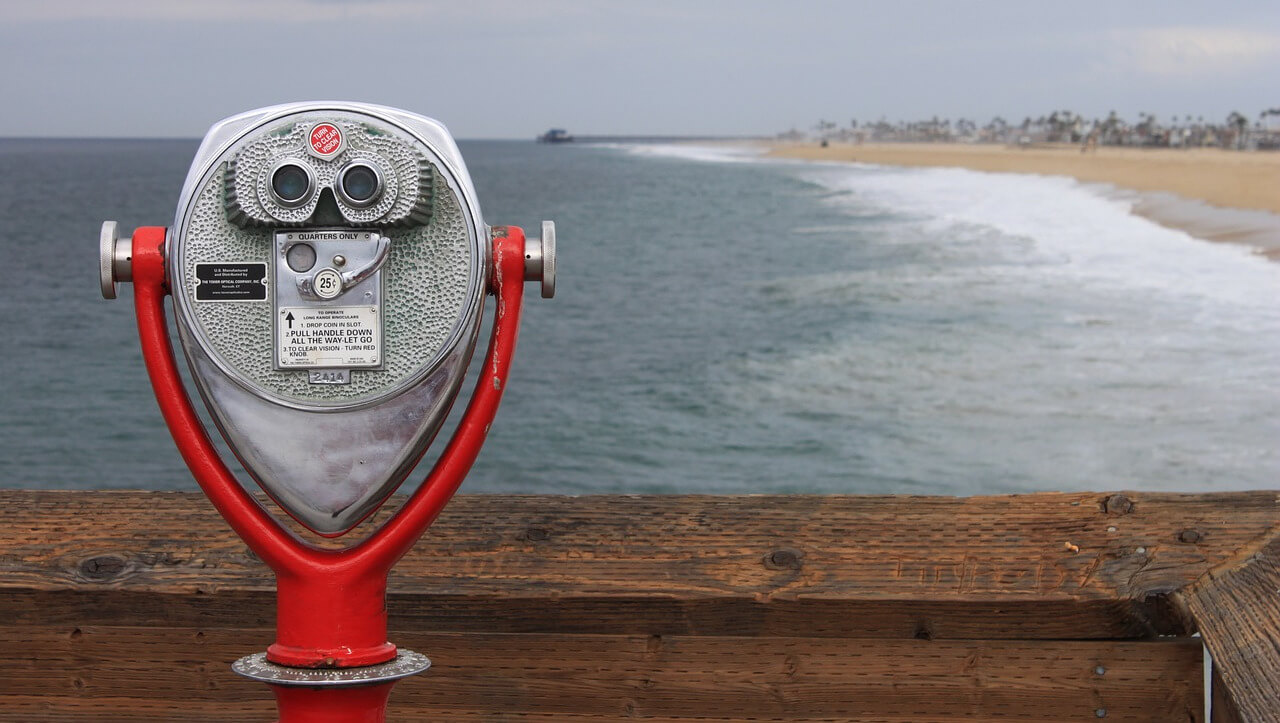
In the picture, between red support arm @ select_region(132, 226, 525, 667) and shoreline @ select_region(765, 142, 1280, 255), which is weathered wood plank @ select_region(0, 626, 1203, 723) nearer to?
red support arm @ select_region(132, 226, 525, 667)

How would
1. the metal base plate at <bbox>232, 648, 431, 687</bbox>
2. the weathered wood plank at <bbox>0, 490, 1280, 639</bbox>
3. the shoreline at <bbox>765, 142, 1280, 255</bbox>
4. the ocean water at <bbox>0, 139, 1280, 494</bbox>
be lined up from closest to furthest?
the metal base plate at <bbox>232, 648, 431, 687</bbox>
the weathered wood plank at <bbox>0, 490, 1280, 639</bbox>
the ocean water at <bbox>0, 139, 1280, 494</bbox>
the shoreline at <bbox>765, 142, 1280, 255</bbox>

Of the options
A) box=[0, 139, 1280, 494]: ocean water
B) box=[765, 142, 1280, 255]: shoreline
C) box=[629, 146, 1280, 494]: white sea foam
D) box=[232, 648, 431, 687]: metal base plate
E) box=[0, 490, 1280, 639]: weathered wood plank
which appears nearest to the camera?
box=[232, 648, 431, 687]: metal base plate

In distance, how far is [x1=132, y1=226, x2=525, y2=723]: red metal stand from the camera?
142cm

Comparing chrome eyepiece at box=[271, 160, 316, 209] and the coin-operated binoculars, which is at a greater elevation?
chrome eyepiece at box=[271, 160, 316, 209]

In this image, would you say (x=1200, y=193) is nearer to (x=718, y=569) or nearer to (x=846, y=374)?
(x=846, y=374)

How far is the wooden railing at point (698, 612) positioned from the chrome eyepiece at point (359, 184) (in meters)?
A: 0.45

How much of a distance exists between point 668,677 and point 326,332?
1.85ft

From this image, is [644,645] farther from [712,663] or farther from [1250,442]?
[1250,442]

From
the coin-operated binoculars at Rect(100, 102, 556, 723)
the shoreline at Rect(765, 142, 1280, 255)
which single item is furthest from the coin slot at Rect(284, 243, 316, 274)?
the shoreline at Rect(765, 142, 1280, 255)

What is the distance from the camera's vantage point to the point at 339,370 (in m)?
1.42

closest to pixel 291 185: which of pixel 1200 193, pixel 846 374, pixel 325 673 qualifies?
pixel 325 673

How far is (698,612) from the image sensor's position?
5.34 ft

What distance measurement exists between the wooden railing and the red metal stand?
0.67 feet

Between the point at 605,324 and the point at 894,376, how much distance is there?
4746 mm
